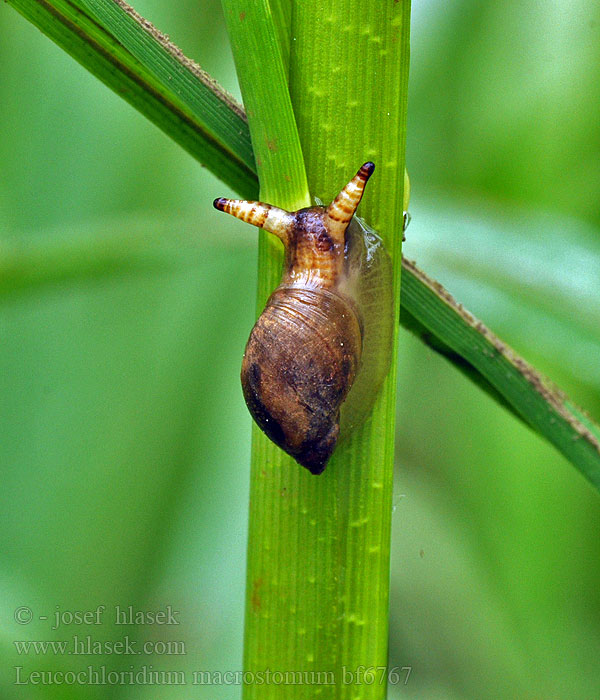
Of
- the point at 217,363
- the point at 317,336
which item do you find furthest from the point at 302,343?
the point at 217,363

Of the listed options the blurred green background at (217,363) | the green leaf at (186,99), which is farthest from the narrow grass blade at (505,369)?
the blurred green background at (217,363)

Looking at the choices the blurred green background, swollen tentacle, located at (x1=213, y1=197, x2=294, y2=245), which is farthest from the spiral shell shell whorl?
the blurred green background

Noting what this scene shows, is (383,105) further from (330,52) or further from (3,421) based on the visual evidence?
(3,421)

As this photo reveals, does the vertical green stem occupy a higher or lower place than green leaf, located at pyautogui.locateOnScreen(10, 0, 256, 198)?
lower

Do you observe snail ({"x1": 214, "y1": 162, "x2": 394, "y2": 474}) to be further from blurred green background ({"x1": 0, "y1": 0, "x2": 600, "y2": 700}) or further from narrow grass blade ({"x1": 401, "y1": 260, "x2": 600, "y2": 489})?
blurred green background ({"x1": 0, "y1": 0, "x2": 600, "y2": 700})

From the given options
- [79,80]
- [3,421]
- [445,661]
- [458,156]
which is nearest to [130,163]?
[79,80]

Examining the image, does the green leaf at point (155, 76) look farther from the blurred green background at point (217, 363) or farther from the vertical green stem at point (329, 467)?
the blurred green background at point (217, 363)

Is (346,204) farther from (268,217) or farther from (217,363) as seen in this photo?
(217,363)
